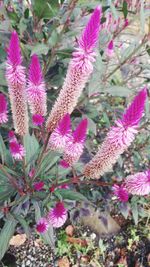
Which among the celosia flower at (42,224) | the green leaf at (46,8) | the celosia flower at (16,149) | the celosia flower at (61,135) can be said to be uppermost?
the green leaf at (46,8)

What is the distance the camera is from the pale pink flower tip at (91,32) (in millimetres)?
1166

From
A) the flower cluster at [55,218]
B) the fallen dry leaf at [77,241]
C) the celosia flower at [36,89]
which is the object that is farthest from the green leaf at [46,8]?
the fallen dry leaf at [77,241]

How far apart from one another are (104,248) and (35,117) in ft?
5.90

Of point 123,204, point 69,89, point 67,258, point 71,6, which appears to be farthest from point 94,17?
point 67,258

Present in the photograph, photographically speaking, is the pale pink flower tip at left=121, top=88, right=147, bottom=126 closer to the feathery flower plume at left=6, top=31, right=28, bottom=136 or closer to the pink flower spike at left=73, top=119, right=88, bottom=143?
the pink flower spike at left=73, top=119, right=88, bottom=143

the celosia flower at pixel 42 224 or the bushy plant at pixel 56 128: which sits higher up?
the bushy plant at pixel 56 128

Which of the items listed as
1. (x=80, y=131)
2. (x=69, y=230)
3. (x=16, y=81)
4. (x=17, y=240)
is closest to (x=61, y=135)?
(x=80, y=131)

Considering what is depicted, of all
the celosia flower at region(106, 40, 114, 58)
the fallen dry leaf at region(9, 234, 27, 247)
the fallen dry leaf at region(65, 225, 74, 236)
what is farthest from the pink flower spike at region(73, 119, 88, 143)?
the fallen dry leaf at region(65, 225, 74, 236)

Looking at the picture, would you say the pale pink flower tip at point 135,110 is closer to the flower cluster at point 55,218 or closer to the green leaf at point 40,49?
the flower cluster at point 55,218

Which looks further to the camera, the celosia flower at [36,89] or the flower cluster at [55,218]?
the flower cluster at [55,218]

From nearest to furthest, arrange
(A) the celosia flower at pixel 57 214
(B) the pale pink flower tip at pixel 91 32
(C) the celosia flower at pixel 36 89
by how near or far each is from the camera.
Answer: (B) the pale pink flower tip at pixel 91 32 → (C) the celosia flower at pixel 36 89 → (A) the celosia flower at pixel 57 214

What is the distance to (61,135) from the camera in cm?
153

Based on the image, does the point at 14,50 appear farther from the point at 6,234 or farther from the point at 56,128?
the point at 6,234

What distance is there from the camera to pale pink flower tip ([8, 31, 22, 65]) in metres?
1.29
